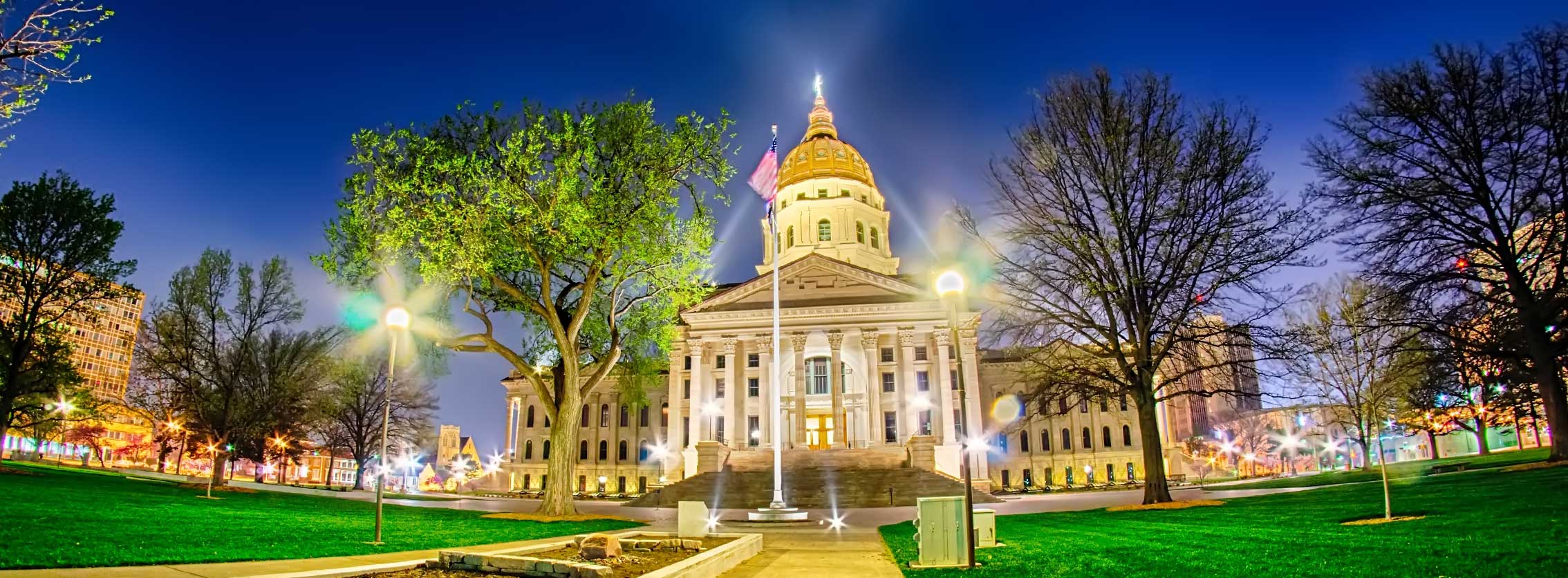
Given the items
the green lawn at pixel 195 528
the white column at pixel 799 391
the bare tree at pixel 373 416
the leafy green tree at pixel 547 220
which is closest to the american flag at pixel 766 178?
the leafy green tree at pixel 547 220

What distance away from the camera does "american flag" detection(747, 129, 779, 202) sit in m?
29.9

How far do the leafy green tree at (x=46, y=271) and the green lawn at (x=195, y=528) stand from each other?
660cm

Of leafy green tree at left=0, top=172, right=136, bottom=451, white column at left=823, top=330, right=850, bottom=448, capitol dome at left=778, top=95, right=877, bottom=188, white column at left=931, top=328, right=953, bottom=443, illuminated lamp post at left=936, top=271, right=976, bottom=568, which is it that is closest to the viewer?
illuminated lamp post at left=936, top=271, right=976, bottom=568

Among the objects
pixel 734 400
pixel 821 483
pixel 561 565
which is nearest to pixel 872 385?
pixel 734 400

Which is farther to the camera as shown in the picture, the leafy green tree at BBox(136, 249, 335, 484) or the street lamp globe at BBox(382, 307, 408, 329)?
the leafy green tree at BBox(136, 249, 335, 484)

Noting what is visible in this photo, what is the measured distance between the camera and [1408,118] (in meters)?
25.3

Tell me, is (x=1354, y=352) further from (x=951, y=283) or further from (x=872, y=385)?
(x=872, y=385)

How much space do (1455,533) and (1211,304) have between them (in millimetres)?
14123

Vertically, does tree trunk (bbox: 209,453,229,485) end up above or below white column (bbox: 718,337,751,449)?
below

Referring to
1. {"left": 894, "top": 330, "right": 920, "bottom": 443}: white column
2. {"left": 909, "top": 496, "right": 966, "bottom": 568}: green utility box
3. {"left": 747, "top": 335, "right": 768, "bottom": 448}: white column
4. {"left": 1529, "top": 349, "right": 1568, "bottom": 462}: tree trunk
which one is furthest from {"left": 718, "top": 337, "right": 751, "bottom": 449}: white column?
{"left": 909, "top": 496, "right": 966, "bottom": 568}: green utility box

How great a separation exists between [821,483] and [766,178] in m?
19.0

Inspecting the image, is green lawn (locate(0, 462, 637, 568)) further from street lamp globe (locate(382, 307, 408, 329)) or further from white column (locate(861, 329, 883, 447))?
white column (locate(861, 329, 883, 447))

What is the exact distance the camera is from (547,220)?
22.0m

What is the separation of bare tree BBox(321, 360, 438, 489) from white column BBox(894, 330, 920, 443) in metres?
33.7
